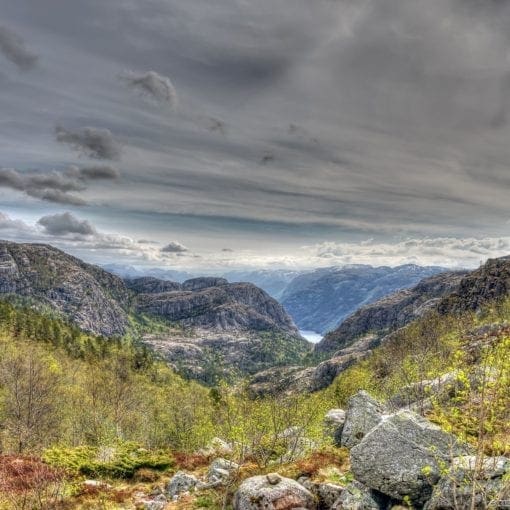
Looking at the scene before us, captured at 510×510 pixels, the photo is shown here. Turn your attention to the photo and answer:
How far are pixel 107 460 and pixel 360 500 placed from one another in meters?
28.8

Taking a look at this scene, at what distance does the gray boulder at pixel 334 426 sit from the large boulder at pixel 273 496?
15047 millimetres

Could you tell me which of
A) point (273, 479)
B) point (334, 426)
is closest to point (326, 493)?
point (273, 479)

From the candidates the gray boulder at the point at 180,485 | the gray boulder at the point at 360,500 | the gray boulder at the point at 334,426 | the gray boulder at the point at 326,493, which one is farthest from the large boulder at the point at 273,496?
the gray boulder at the point at 334,426

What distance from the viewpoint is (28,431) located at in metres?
51.7

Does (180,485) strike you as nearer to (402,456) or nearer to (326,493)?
(326,493)

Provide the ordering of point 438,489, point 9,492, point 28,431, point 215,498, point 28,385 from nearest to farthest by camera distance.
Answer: point 438,489, point 9,492, point 215,498, point 28,431, point 28,385

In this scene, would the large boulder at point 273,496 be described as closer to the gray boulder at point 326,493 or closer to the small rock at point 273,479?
the small rock at point 273,479

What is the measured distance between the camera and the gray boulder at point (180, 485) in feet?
104

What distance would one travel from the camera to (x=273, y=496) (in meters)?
21.9

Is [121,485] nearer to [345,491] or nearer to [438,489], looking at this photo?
[345,491]

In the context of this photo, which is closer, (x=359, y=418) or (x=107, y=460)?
(x=359, y=418)

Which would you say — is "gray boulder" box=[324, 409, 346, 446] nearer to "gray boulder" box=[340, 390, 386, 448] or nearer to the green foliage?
"gray boulder" box=[340, 390, 386, 448]

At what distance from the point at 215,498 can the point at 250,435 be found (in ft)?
25.2

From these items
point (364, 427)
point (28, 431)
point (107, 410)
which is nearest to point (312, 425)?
point (364, 427)
